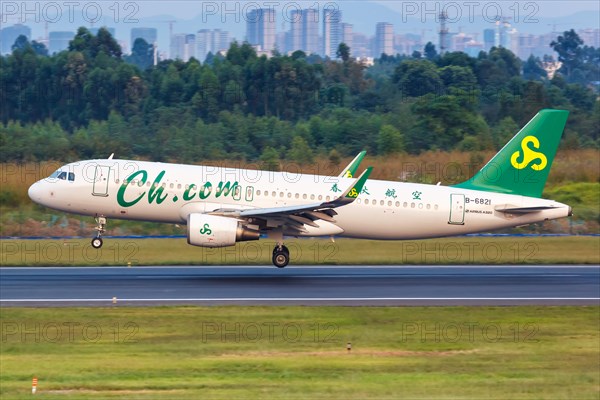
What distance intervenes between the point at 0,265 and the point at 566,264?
21883 mm

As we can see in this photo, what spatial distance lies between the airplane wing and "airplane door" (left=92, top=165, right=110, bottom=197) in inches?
158

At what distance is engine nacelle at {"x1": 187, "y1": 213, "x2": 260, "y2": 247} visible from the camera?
112 feet

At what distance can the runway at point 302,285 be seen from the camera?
31.4m

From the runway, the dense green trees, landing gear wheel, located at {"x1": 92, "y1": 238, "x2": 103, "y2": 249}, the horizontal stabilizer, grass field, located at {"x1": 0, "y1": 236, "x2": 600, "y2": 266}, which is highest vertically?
the dense green trees

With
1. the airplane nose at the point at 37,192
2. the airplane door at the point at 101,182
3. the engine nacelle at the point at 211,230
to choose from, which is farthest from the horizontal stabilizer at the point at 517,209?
the airplane nose at the point at 37,192

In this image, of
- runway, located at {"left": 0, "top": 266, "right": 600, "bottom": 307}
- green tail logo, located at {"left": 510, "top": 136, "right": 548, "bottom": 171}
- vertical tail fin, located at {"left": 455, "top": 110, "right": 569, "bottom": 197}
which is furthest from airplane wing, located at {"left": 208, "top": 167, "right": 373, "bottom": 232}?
green tail logo, located at {"left": 510, "top": 136, "right": 548, "bottom": 171}

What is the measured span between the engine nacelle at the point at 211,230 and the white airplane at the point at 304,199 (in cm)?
6

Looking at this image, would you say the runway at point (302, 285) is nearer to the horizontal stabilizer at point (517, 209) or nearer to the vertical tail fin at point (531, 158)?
the horizontal stabilizer at point (517, 209)

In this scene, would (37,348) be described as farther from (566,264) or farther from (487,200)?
(566,264)

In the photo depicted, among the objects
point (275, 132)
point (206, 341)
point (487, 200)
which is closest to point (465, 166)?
point (275, 132)

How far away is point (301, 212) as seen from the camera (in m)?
34.8

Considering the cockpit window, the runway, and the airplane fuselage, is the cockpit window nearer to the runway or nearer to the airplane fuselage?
the airplane fuselage

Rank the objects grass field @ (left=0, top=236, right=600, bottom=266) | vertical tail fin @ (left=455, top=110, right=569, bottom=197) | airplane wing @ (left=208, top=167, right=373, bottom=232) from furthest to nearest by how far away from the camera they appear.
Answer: grass field @ (left=0, top=236, right=600, bottom=266) < vertical tail fin @ (left=455, top=110, right=569, bottom=197) < airplane wing @ (left=208, top=167, right=373, bottom=232)

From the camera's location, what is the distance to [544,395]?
2116 centimetres
